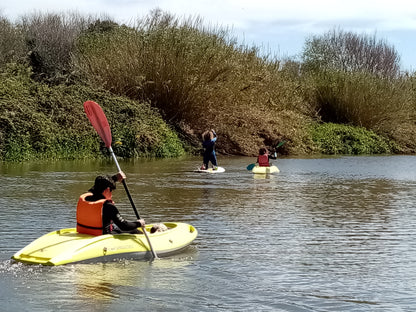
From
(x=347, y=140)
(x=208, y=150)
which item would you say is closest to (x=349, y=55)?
(x=347, y=140)

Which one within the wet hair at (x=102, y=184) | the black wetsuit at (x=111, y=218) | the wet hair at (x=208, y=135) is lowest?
the black wetsuit at (x=111, y=218)

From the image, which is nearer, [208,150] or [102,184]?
[102,184]

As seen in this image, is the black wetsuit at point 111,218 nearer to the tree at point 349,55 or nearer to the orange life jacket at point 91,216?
the orange life jacket at point 91,216

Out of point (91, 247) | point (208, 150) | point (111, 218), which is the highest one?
point (208, 150)

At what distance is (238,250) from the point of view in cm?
1014

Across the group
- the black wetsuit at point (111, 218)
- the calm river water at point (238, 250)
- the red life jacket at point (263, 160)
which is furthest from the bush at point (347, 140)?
the black wetsuit at point (111, 218)

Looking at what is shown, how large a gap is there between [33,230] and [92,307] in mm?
4509

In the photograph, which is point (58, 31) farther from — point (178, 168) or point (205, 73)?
point (178, 168)

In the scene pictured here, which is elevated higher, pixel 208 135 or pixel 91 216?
pixel 208 135

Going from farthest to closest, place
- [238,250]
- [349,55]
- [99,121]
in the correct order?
[349,55] → [99,121] → [238,250]

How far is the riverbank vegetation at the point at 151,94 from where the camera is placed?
93.4 ft

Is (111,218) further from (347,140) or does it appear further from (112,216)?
(347,140)

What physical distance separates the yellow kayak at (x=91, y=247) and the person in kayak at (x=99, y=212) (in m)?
0.12

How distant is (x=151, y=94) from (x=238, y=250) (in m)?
23.4
